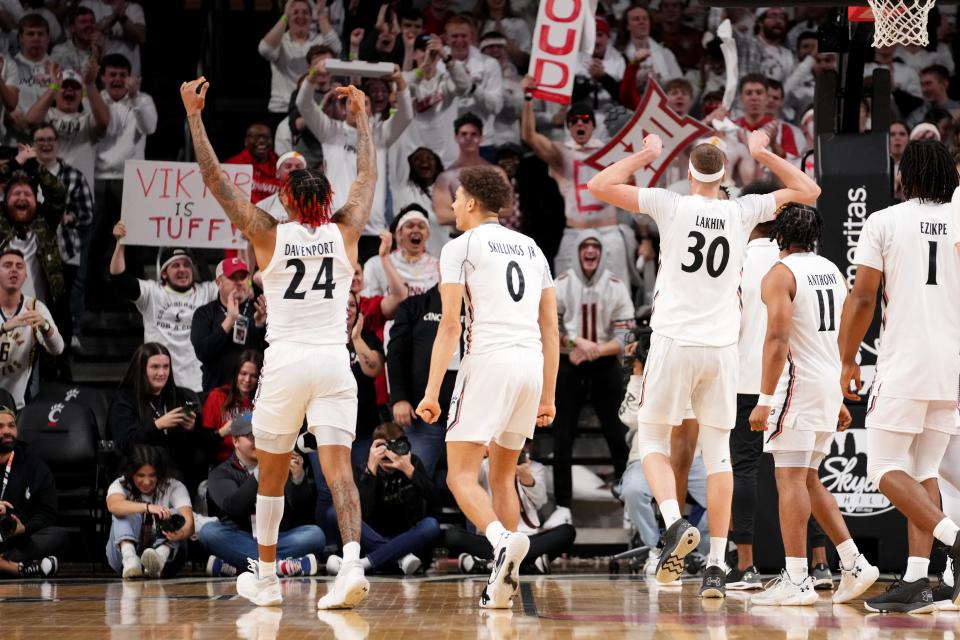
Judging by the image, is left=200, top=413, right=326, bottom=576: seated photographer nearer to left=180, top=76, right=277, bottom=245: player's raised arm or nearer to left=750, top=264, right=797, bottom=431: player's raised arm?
left=180, top=76, right=277, bottom=245: player's raised arm

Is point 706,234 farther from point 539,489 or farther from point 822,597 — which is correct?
point 539,489

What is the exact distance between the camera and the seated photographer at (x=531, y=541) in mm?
10602

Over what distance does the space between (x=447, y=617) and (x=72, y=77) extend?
8.95m

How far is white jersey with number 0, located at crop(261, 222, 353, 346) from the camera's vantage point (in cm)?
741

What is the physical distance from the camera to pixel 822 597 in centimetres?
814

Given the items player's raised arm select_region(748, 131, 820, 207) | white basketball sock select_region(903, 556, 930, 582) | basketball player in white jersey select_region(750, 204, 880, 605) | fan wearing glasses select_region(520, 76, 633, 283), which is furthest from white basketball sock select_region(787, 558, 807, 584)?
fan wearing glasses select_region(520, 76, 633, 283)

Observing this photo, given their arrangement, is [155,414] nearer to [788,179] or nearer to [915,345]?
[788,179]

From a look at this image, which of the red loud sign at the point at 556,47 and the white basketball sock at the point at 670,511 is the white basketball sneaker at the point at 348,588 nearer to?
the white basketball sock at the point at 670,511

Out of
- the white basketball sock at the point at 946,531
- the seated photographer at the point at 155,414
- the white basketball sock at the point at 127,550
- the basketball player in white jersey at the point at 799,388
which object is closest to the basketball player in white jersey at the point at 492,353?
the basketball player in white jersey at the point at 799,388

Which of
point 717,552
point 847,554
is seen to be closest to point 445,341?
point 717,552

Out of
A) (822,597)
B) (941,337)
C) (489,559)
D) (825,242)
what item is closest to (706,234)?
(941,337)

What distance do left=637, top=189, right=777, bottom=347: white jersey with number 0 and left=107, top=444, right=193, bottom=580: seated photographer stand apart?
4.89 metres

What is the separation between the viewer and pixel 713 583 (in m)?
7.59

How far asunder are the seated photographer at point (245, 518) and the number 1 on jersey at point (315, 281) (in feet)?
10.8
